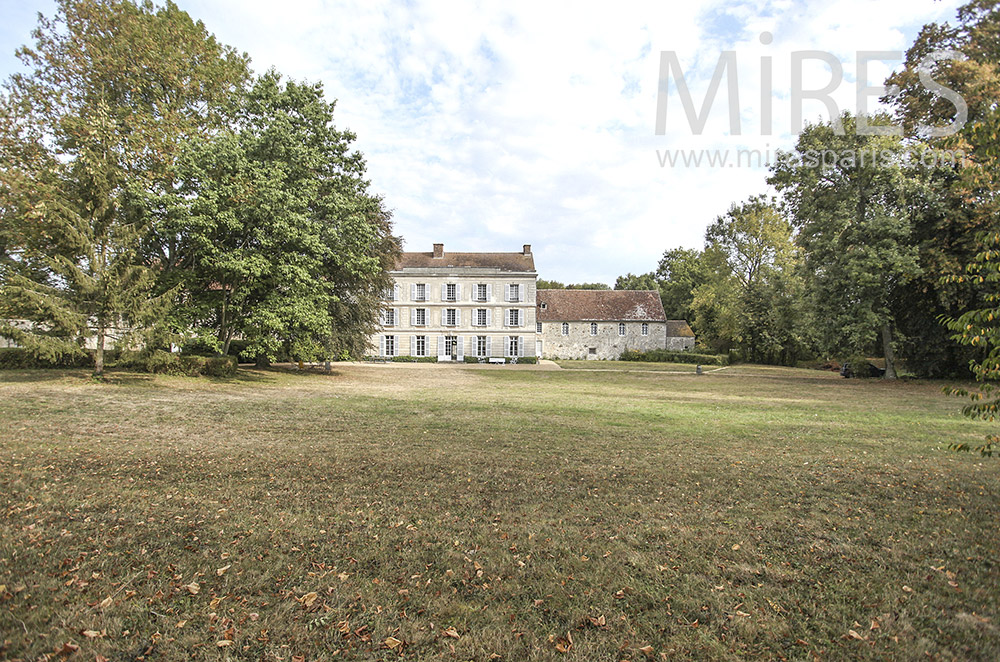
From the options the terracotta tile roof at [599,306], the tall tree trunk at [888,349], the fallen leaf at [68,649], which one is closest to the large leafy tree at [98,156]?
the fallen leaf at [68,649]

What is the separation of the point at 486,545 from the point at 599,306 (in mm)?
45132

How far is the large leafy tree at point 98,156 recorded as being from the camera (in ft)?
44.3

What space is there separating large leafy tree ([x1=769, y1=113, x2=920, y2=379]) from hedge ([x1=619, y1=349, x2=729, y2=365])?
1331cm

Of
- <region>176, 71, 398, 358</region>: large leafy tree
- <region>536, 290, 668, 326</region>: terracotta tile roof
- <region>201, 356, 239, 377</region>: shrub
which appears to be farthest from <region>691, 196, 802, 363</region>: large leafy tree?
<region>201, 356, 239, 377</region>: shrub

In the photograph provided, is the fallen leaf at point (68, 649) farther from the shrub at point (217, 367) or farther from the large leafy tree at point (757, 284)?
the large leafy tree at point (757, 284)

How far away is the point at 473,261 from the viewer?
1660 inches

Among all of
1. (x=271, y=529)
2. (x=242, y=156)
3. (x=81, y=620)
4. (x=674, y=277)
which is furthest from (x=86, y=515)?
(x=674, y=277)

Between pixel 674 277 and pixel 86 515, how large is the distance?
61008 millimetres

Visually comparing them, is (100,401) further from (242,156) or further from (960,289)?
(960,289)

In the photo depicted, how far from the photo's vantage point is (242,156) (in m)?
16.4

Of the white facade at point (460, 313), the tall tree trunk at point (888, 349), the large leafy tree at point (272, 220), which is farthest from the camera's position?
the white facade at point (460, 313)

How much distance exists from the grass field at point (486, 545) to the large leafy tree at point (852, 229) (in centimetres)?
1583

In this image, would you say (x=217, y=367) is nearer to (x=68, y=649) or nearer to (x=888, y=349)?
(x=68, y=649)

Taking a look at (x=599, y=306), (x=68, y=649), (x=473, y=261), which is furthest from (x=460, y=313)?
(x=68, y=649)
